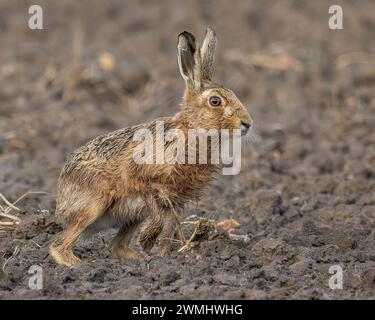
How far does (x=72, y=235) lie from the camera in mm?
7133

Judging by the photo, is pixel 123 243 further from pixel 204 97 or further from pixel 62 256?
pixel 204 97

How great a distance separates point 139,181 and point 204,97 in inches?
33.0

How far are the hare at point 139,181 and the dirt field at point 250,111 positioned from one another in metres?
0.25

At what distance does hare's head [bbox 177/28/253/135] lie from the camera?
7.26 m

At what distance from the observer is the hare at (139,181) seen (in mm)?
7102

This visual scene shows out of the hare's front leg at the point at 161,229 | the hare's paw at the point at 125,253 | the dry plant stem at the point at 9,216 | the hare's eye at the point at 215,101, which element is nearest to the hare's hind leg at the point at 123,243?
the hare's paw at the point at 125,253

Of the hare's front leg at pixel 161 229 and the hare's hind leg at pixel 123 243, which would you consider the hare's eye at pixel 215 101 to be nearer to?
the hare's front leg at pixel 161 229

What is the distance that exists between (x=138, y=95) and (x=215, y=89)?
704 centimetres

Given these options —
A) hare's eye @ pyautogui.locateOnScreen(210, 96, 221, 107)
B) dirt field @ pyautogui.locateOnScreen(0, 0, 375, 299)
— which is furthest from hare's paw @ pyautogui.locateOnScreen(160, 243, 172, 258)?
hare's eye @ pyautogui.locateOnScreen(210, 96, 221, 107)

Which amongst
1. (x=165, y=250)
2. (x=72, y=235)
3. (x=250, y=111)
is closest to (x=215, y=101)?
(x=165, y=250)

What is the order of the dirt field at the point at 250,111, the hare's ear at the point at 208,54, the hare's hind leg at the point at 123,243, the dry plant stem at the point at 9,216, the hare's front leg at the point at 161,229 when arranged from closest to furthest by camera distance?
the dirt field at the point at 250,111
the hare's front leg at the point at 161,229
the hare's hind leg at the point at 123,243
the hare's ear at the point at 208,54
the dry plant stem at the point at 9,216

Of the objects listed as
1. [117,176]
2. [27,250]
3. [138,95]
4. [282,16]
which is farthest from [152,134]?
[282,16]

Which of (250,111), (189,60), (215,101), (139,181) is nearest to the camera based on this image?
(139,181)
